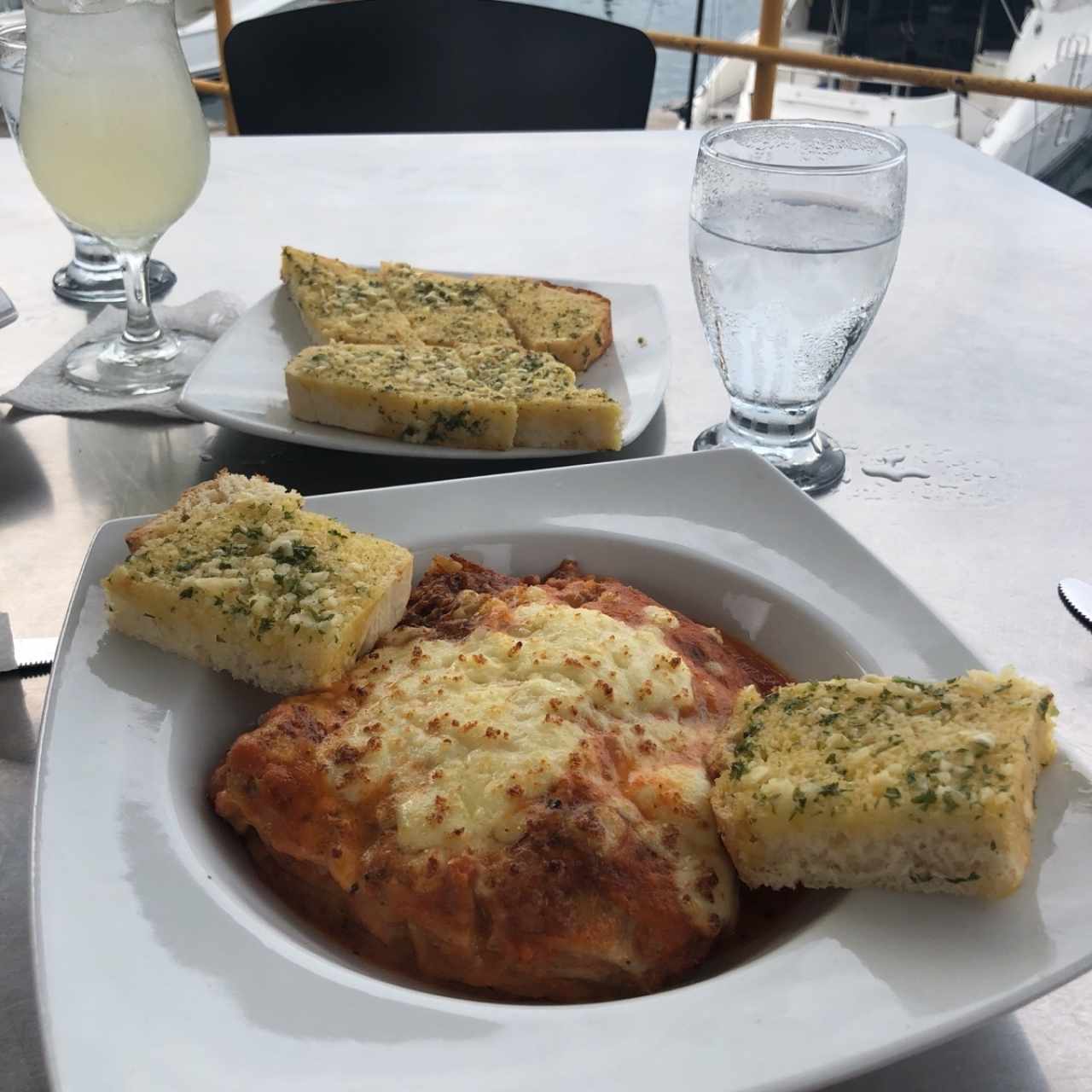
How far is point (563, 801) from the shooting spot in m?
0.73

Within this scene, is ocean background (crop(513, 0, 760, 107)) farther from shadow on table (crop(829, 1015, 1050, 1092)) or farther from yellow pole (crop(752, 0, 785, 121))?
shadow on table (crop(829, 1015, 1050, 1092))

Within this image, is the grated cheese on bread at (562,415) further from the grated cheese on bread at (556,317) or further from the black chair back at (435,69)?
the black chair back at (435,69)

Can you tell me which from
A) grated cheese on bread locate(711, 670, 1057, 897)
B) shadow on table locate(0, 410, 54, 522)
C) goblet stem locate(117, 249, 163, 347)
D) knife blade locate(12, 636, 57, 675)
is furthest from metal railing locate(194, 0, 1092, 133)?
grated cheese on bread locate(711, 670, 1057, 897)

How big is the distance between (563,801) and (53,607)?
0.59 metres

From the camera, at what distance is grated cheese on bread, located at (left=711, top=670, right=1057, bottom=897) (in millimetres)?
654

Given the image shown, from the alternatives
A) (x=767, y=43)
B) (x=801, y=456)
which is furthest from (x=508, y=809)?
(x=767, y=43)

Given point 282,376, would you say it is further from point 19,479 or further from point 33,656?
point 33,656

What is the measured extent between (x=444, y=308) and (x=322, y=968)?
1.00 meters

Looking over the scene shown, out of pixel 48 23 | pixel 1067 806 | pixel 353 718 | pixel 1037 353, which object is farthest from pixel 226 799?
pixel 1037 353

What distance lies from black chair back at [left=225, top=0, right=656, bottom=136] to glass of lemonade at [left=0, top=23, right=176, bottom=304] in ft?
2.62

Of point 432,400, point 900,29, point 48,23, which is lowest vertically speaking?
point 900,29

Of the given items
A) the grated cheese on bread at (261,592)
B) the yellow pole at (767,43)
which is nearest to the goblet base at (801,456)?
the grated cheese on bread at (261,592)

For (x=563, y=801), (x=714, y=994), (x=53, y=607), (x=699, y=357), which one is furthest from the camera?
(x=699, y=357)

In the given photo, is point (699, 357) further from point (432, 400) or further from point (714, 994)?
point (714, 994)
